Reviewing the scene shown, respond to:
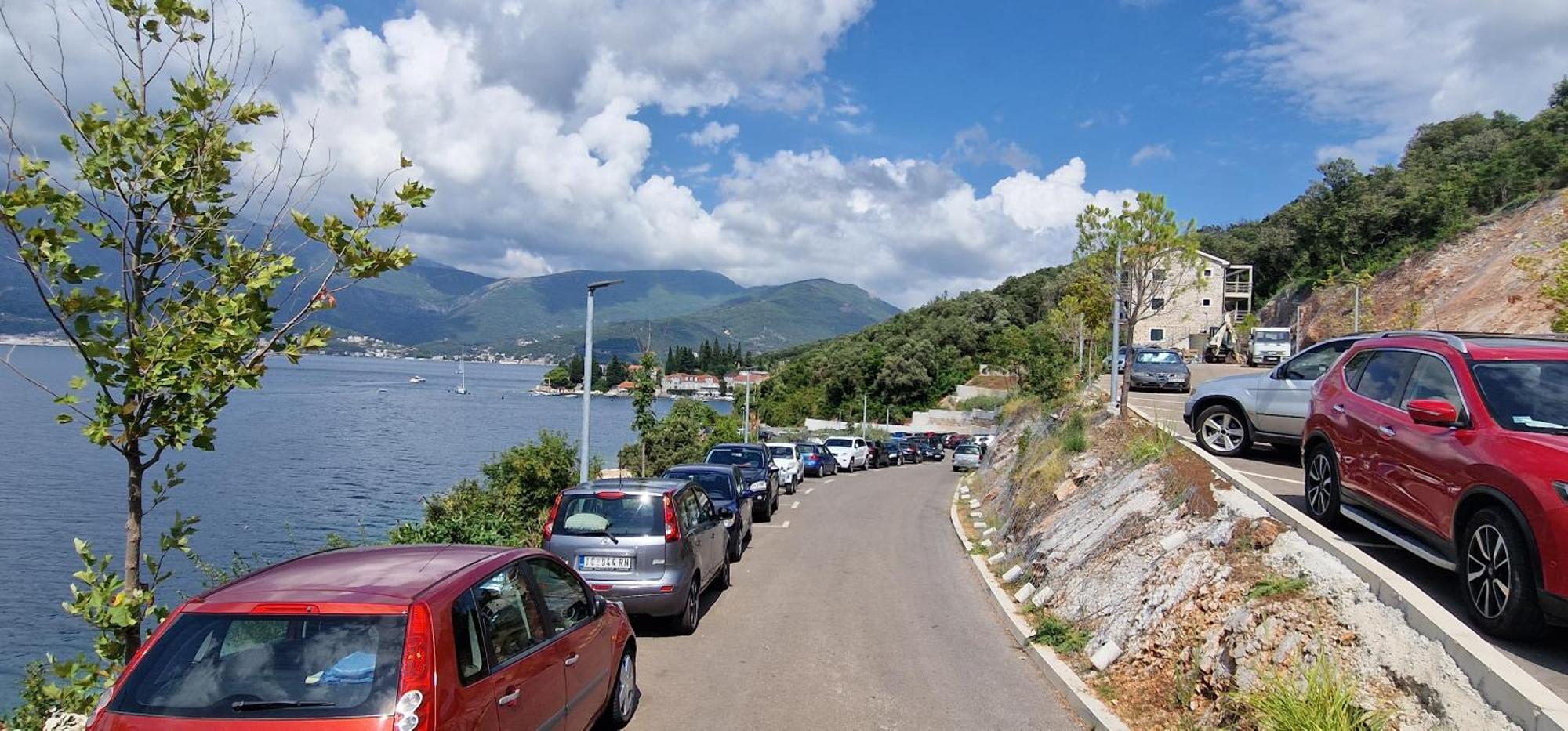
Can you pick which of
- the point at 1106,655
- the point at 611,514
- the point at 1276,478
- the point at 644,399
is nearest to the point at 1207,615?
the point at 1106,655

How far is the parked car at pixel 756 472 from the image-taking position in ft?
69.3

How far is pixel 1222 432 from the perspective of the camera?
13688 mm

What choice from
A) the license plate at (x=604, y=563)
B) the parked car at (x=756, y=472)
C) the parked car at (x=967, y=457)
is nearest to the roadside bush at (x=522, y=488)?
the parked car at (x=756, y=472)

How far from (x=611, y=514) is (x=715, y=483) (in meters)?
6.46

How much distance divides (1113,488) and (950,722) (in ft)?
22.1

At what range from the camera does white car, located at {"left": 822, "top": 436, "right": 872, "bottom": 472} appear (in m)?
41.3

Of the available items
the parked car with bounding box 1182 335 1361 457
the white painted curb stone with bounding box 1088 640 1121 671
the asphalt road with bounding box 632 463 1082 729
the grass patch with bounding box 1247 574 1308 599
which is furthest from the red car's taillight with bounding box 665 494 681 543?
the parked car with bounding box 1182 335 1361 457

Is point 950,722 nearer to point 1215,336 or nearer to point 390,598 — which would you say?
point 390,598

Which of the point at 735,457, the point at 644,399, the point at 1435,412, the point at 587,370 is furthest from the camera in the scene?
the point at 644,399

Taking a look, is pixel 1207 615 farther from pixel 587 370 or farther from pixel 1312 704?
pixel 587 370

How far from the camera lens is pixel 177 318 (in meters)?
5.39

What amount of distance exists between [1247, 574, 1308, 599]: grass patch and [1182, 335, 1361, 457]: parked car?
6.25 metres

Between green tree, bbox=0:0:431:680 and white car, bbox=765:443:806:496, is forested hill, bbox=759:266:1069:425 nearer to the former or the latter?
white car, bbox=765:443:806:496

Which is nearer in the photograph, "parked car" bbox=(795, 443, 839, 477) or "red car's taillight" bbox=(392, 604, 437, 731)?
"red car's taillight" bbox=(392, 604, 437, 731)
